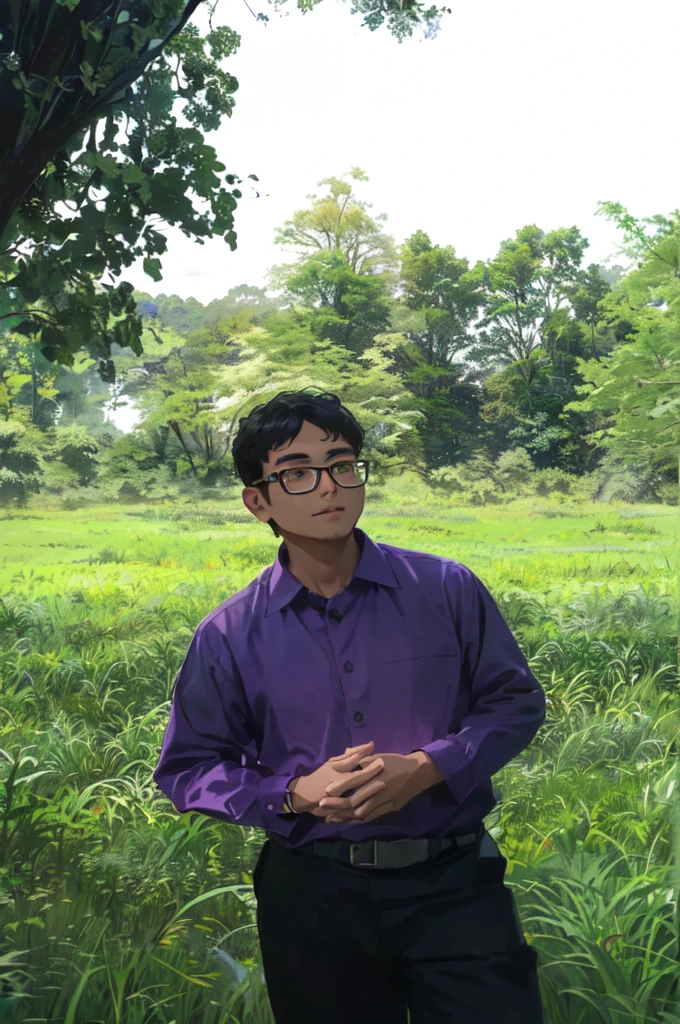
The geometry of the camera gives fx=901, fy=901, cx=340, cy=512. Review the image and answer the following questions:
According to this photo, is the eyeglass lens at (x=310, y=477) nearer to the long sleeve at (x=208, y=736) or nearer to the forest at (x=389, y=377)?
the long sleeve at (x=208, y=736)

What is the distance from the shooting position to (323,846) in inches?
58.0

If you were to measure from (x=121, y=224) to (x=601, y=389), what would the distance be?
223 centimetres

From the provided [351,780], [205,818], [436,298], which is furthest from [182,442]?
[351,780]

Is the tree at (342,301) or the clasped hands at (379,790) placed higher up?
the tree at (342,301)

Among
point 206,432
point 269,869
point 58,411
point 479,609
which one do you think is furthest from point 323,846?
point 58,411

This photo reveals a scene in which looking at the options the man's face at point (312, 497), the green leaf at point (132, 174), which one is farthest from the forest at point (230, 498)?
the man's face at point (312, 497)

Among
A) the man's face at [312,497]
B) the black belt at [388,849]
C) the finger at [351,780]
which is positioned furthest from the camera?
the man's face at [312,497]

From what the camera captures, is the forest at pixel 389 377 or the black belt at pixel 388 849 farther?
the forest at pixel 389 377

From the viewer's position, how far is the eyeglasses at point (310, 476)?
156 cm

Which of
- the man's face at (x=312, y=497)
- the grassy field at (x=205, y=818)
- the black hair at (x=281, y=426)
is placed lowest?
the grassy field at (x=205, y=818)

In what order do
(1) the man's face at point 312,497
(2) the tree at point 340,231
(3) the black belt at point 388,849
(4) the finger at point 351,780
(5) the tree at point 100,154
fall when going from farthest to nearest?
(2) the tree at point 340,231
(5) the tree at point 100,154
(1) the man's face at point 312,497
(3) the black belt at point 388,849
(4) the finger at point 351,780

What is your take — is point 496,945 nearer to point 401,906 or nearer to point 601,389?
point 401,906

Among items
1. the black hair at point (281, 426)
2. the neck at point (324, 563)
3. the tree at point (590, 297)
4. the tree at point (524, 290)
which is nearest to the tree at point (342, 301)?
the tree at point (524, 290)

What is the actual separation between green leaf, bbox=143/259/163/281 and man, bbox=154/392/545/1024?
118cm
